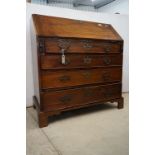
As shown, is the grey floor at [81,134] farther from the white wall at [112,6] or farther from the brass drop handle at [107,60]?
the white wall at [112,6]

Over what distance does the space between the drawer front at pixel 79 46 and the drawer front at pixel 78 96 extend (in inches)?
17.6

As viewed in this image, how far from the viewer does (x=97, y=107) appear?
241 cm

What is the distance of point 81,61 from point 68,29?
410 millimetres

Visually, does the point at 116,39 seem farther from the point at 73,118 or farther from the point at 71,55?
the point at 73,118

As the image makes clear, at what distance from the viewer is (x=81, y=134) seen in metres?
1.56

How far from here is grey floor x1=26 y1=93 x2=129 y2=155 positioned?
1.29 metres

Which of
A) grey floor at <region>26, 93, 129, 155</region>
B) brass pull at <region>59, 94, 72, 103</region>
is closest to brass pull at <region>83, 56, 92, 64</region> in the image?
brass pull at <region>59, 94, 72, 103</region>

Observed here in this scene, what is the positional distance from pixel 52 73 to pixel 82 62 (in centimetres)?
40

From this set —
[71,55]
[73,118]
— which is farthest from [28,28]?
[73,118]

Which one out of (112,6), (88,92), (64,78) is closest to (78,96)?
(88,92)

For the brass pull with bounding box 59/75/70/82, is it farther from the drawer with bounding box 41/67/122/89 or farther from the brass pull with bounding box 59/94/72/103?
the brass pull with bounding box 59/94/72/103

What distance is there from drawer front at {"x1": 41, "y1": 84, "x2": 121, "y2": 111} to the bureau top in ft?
2.03

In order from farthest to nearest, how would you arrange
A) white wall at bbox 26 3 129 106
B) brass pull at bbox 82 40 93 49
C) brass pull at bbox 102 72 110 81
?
1. white wall at bbox 26 3 129 106
2. brass pull at bbox 102 72 110 81
3. brass pull at bbox 82 40 93 49
